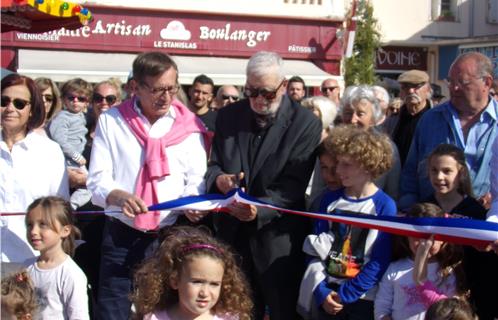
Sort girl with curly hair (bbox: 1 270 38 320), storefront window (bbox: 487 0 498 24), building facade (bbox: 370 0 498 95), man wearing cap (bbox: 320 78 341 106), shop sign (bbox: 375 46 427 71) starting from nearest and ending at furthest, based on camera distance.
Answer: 1. girl with curly hair (bbox: 1 270 38 320)
2. man wearing cap (bbox: 320 78 341 106)
3. building facade (bbox: 370 0 498 95)
4. shop sign (bbox: 375 46 427 71)
5. storefront window (bbox: 487 0 498 24)

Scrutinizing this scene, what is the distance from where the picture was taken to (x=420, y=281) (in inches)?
195

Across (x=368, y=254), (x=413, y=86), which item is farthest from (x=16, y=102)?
(x=413, y=86)

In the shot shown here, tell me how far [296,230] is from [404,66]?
22.6m

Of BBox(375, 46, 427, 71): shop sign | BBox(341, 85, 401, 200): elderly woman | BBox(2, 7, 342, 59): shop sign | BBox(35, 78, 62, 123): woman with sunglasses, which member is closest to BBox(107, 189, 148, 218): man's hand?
BBox(35, 78, 62, 123): woman with sunglasses

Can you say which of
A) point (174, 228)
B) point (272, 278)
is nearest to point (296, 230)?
point (272, 278)

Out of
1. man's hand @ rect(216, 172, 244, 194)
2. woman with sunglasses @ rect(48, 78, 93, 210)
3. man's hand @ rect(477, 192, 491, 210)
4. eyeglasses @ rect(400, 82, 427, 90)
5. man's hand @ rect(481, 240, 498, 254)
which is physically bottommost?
man's hand @ rect(481, 240, 498, 254)

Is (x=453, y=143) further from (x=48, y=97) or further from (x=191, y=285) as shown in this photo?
(x=48, y=97)

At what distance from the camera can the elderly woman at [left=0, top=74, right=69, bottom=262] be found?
5434 millimetres

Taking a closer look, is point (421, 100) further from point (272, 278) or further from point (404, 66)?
point (404, 66)

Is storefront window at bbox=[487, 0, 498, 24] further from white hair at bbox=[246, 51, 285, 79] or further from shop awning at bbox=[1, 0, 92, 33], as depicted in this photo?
white hair at bbox=[246, 51, 285, 79]

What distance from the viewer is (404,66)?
90.3 feet

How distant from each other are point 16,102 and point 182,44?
16.2 m

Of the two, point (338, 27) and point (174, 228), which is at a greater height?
point (338, 27)

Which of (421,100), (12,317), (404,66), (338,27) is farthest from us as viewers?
(404,66)
